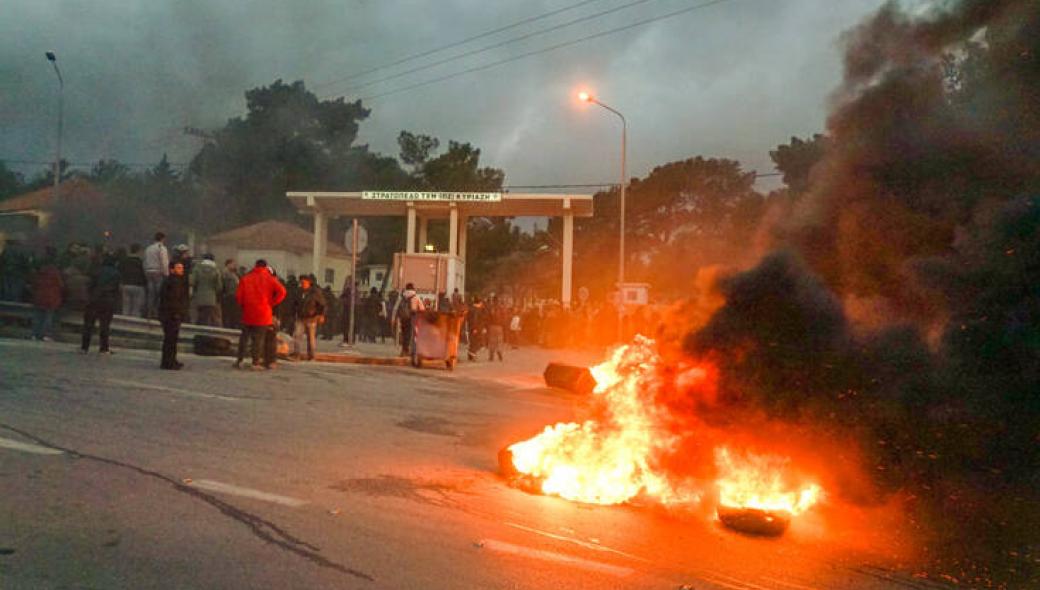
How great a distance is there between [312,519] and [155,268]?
12998 mm

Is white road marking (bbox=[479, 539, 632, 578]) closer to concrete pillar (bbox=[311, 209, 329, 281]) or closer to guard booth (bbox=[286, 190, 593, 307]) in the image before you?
guard booth (bbox=[286, 190, 593, 307])

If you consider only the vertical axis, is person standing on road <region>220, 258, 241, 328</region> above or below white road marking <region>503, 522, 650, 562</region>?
above

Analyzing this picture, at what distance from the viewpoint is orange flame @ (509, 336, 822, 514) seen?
648 cm

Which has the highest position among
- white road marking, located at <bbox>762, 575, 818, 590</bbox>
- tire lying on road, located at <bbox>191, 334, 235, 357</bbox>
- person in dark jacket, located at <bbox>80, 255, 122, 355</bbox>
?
person in dark jacket, located at <bbox>80, 255, 122, 355</bbox>

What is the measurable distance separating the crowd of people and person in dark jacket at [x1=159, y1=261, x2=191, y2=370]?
0.01 m

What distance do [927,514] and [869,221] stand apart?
2.69 metres

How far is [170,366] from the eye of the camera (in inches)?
502

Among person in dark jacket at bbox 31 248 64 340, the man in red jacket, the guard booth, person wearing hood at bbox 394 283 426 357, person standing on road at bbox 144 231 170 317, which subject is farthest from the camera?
the guard booth

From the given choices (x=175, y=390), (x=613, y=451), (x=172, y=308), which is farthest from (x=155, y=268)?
(x=613, y=451)

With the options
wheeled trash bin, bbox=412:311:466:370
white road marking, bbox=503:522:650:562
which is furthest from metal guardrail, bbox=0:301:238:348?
white road marking, bbox=503:522:650:562

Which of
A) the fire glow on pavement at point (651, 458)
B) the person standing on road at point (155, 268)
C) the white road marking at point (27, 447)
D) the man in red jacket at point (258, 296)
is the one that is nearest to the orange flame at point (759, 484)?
the fire glow on pavement at point (651, 458)

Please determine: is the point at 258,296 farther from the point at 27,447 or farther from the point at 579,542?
the point at 579,542

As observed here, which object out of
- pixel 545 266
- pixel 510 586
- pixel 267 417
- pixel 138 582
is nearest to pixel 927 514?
pixel 510 586

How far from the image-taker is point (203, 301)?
17188mm
